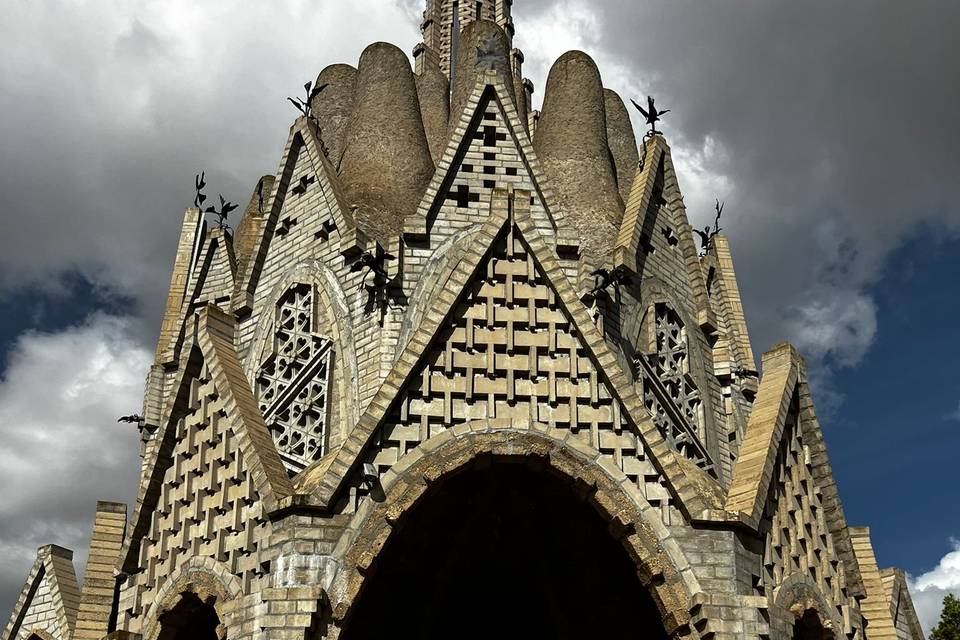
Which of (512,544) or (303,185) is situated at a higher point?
(303,185)

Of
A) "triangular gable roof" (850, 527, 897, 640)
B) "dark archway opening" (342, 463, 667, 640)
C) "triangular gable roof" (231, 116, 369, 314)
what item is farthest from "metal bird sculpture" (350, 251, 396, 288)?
"triangular gable roof" (850, 527, 897, 640)

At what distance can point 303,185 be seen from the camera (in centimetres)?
2209

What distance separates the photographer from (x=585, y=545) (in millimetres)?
15852

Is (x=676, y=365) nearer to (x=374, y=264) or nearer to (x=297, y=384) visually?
(x=374, y=264)

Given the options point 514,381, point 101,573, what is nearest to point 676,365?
point 514,381

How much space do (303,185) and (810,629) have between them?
13414 mm

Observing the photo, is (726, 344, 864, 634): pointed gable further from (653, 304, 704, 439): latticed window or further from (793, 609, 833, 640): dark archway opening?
(653, 304, 704, 439): latticed window

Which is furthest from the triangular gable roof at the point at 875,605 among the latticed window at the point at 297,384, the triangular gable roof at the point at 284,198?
the triangular gable roof at the point at 284,198

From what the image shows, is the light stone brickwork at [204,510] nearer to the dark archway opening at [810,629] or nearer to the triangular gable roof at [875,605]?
the dark archway opening at [810,629]

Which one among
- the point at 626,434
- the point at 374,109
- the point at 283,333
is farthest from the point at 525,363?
the point at 374,109

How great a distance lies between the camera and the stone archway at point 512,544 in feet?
39.1

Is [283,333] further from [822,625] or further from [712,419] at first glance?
[822,625]

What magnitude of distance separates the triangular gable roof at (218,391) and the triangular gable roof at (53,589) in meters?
9.50

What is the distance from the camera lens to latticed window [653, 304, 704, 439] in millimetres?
20703
